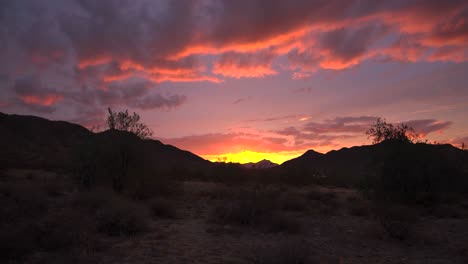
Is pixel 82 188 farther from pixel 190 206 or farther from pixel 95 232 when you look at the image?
pixel 95 232

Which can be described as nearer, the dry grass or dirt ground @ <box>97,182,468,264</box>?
dirt ground @ <box>97,182,468,264</box>

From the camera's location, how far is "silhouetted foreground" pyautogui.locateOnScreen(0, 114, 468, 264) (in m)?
8.99

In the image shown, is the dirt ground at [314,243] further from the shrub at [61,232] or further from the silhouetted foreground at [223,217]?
the shrub at [61,232]

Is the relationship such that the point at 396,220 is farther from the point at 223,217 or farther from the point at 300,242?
the point at 223,217

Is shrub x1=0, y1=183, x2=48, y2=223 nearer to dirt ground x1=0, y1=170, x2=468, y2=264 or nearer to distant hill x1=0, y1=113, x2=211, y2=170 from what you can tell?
dirt ground x1=0, y1=170, x2=468, y2=264

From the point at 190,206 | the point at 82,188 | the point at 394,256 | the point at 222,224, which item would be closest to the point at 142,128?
the point at 82,188

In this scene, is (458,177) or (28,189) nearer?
(28,189)

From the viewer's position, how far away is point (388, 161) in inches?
723

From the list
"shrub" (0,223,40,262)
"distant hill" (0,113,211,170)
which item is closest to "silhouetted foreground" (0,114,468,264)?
"shrub" (0,223,40,262)

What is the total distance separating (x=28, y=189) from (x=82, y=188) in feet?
16.1

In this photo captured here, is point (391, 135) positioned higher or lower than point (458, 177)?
higher

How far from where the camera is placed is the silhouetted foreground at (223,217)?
8992mm

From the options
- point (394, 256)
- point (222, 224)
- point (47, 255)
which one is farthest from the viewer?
point (222, 224)

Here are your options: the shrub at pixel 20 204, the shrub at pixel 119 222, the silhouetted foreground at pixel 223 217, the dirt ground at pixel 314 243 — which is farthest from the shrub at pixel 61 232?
the shrub at pixel 20 204
